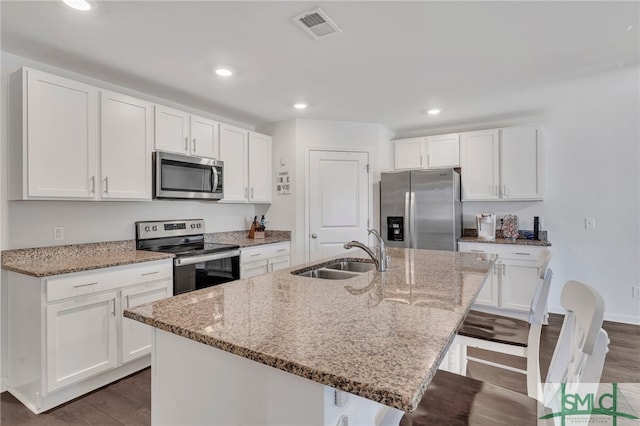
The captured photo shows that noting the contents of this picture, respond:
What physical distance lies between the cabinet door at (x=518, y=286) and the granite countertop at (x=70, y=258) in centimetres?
345

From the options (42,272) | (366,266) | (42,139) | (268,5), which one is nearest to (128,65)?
(42,139)

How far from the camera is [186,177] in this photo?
121 inches

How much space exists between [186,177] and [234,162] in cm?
69

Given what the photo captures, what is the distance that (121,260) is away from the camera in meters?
2.32

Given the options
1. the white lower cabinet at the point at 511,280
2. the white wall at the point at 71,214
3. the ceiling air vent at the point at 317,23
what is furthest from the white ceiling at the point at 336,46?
the white lower cabinet at the point at 511,280

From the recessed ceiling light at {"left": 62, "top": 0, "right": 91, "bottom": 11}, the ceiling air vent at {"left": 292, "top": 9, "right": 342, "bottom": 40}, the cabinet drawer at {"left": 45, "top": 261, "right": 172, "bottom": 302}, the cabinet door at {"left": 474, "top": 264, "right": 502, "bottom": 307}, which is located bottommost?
the cabinet door at {"left": 474, "top": 264, "right": 502, "bottom": 307}

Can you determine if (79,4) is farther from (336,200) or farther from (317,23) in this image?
(336,200)

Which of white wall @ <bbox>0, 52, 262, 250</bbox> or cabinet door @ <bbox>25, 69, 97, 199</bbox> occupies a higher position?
cabinet door @ <bbox>25, 69, 97, 199</bbox>

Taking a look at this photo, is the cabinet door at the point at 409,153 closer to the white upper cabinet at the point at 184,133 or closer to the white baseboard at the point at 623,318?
the white upper cabinet at the point at 184,133

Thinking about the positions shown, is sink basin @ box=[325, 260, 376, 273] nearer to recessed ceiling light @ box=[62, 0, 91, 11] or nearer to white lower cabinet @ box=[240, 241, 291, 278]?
white lower cabinet @ box=[240, 241, 291, 278]

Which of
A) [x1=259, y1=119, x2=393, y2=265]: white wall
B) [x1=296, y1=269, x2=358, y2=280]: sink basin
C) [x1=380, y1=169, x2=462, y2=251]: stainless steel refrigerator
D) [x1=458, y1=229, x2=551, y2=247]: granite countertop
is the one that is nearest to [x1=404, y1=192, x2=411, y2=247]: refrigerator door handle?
[x1=380, y1=169, x2=462, y2=251]: stainless steel refrigerator

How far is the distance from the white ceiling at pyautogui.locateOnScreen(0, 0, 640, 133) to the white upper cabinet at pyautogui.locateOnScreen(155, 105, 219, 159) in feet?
0.80

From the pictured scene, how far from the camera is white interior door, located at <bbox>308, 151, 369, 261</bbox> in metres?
4.09

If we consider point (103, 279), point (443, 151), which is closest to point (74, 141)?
point (103, 279)
